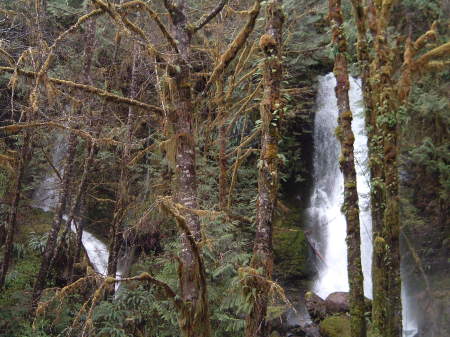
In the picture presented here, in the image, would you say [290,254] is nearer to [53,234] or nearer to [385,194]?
[385,194]

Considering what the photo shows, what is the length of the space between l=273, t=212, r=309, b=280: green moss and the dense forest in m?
0.05

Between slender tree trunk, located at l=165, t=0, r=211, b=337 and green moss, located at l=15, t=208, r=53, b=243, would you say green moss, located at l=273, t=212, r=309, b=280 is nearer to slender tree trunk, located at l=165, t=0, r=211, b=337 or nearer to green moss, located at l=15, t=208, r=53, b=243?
green moss, located at l=15, t=208, r=53, b=243

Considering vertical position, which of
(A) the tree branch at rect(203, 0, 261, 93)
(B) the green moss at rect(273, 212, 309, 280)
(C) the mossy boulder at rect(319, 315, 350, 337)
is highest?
(A) the tree branch at rect(203, 0, 261, 93)

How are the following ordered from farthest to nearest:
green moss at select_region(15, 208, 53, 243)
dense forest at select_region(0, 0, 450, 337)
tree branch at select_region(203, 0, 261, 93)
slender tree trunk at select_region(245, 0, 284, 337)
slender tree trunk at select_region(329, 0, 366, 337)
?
green moss at select_region(15, 208, 53, 243), slender tree trunk at select_region(329, 0, 366, 337), tree branch at select_region(203, 0, 261, 93), dense forest at select_region(0, 0, 450, 337), slender tree trunk at select_region(245, 0, 284, 337)

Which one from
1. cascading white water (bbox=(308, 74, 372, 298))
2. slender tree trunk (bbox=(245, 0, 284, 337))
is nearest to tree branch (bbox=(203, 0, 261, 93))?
slender tree trunk (bbox=(245, 0, 284, 337))

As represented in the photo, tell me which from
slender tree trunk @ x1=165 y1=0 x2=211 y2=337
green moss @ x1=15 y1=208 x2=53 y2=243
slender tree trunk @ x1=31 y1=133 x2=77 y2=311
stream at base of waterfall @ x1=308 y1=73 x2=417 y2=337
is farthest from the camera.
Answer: stream at base of waterfall @ x1=308 y1=73 x2=417 y2=337

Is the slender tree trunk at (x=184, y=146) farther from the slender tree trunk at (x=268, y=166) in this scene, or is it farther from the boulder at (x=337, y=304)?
the boulder at (x=337, y=304)

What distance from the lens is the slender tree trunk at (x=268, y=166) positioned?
468 centimetres

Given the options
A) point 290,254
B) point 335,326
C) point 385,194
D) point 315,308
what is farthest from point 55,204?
point 385,194

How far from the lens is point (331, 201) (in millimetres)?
16562

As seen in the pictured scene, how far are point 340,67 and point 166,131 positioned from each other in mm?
3141

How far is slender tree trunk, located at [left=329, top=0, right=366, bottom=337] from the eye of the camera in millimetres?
6375

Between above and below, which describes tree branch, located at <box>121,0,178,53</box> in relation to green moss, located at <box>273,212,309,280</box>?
above

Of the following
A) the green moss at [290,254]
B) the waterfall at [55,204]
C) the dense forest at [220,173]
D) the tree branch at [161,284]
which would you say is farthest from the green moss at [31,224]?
the tree branch at [161,284]
